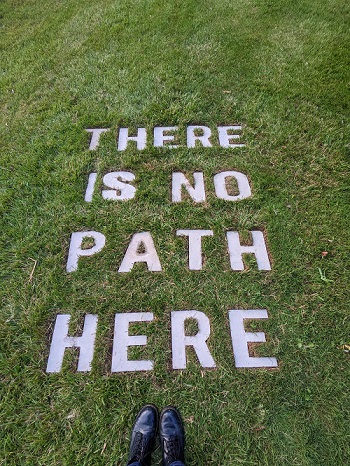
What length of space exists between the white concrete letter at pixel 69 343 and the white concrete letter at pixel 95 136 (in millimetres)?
1916

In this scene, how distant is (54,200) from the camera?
350 centimetres

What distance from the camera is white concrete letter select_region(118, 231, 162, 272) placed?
3055 mm

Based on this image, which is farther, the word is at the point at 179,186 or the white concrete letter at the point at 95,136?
the white concrete letter at the point at 95,136

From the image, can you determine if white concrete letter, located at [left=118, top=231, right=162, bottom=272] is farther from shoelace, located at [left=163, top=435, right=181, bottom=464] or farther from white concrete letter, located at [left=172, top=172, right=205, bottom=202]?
shoelace, located at [left=163, top=435, right=181, bottom=464]

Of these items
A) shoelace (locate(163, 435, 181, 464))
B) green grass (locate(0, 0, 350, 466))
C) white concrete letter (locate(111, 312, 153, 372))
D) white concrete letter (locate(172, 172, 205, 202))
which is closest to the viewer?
shoelace (locate(163, 435, 181, 464))

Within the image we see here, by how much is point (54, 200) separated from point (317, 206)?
8.01ft

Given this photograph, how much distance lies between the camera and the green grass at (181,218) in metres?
2.42

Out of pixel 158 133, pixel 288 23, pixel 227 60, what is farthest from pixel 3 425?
pixel 288 23

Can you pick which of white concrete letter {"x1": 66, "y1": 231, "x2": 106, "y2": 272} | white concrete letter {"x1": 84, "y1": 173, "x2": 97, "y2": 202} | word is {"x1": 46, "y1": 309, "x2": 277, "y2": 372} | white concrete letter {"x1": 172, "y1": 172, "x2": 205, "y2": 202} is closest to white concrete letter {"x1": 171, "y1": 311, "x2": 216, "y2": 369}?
word is {"x1": 46, "y1": 309, "x2": 277, "y2": 372}

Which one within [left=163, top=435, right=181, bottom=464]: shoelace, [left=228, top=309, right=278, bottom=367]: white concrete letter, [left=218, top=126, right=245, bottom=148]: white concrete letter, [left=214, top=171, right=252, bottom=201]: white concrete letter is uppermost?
[left=218, top=126, right=245, bottom=148]: white concrete letter

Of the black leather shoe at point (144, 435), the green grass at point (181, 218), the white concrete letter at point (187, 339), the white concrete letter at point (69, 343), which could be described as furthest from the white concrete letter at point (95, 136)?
the black leather shoe at point (144, 435)

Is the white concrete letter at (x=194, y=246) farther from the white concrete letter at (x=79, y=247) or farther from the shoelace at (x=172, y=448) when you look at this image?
the shoelace at (x=172, y=448)

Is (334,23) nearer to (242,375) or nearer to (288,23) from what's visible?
(288,23)

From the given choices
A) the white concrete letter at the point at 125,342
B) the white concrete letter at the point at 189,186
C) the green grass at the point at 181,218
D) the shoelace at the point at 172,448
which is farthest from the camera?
the white concrete letter at the point at 189,186
